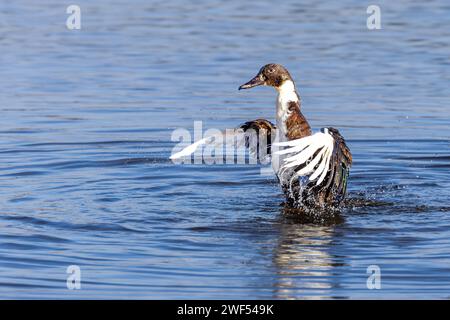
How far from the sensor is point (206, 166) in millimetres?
12008

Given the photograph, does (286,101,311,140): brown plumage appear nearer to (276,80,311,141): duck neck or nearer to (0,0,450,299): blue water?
(276,80,311,141): duck neck

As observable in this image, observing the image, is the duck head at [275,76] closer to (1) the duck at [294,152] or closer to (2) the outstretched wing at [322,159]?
(1) the duck at [294,152]

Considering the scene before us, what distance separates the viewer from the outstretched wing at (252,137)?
9.76 metres

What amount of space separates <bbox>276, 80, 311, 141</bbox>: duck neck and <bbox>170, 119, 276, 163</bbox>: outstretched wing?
0.15 metres

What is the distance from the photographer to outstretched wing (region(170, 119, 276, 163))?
9.76m

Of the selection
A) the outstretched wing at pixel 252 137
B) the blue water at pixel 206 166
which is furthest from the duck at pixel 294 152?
the blue water at pixel 206 166

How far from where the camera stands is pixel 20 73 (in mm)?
16109

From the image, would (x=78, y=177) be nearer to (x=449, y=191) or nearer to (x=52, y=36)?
(x=449, y=191)

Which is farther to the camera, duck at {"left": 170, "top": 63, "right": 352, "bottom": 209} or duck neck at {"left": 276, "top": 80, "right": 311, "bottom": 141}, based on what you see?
duck neck at {"left": 276, "top": 80, "right": 311, "bottom": 141}

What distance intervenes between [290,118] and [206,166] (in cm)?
244

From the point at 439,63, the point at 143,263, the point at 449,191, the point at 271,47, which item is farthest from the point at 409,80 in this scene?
the point at 143,263

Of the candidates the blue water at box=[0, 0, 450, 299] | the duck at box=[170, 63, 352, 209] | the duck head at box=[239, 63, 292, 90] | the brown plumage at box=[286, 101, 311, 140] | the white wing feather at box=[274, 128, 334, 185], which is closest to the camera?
the blue water at box=[0, 0, 450, 299]

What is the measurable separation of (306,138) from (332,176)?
78cm

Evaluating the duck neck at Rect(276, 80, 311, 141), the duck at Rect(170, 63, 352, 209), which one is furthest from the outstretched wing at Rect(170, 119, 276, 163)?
the duck neck at Rect(276, 80, 311, 141)
